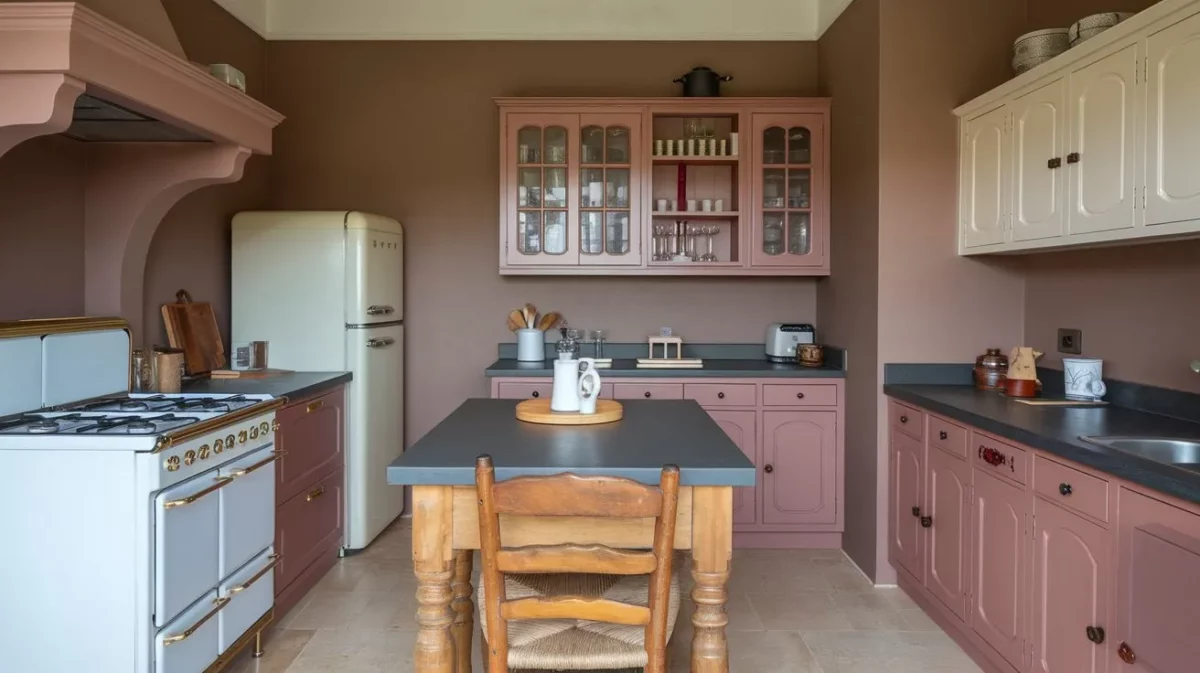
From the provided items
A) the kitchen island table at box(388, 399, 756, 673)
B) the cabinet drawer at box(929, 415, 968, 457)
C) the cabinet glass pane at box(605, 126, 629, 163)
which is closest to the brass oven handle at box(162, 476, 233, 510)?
the kitchen island table at box(388, 399, 756, 673)

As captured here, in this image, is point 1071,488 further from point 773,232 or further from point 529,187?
point 529,187

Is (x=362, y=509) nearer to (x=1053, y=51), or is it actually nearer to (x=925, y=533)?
(x=925, y=533)

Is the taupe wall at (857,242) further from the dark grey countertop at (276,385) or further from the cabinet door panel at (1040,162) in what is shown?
the dark grey countertop at (276,385)

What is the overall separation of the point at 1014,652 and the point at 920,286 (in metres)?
1.48

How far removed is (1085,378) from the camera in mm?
2635

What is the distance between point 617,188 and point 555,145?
395 mm

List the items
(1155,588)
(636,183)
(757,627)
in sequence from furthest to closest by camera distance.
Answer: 1. (636,183)
2. (757,627)
3. (1155,588)

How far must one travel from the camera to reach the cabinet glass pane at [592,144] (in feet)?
12.9

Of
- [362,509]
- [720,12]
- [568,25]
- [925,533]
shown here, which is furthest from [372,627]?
[720,12]

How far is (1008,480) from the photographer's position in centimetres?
228

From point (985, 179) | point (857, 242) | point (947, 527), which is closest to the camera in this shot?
point (947, 527)

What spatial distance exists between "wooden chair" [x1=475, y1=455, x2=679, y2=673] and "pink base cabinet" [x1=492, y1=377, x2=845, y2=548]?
2081mm

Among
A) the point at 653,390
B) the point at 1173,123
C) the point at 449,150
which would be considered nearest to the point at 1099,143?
the point at 1173,123

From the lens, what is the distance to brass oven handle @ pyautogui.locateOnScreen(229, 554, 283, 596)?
7.56 ft
